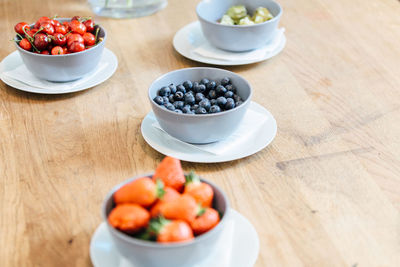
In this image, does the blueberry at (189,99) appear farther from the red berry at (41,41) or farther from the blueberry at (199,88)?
the red berry at (41,41)

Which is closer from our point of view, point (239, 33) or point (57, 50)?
point (57, 50)

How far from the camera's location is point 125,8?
5.91 feet

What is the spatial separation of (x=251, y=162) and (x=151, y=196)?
39cm

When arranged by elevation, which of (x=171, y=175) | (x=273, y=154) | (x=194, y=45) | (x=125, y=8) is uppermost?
(x=171, y=175)

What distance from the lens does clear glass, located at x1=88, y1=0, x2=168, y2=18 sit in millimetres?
1780

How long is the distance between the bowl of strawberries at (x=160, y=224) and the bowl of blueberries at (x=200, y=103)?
0.97ft

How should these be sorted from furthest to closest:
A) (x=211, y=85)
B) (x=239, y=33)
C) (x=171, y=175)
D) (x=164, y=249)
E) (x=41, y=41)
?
(x=239, y=33) < (x=41, y=41) < (x=211, y=85) < (x=171, y=175) < (x=164, y=249)

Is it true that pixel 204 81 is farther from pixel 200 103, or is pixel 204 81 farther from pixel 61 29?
pixel 61 29

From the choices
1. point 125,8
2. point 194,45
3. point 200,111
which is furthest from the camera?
point 125,8

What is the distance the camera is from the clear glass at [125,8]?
1.78 meters

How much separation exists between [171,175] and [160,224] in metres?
0.13

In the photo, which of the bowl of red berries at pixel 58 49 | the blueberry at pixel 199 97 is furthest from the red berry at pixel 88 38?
the blueberry at pixel 199 97

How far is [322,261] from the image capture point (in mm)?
828

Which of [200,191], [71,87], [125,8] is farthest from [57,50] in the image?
[200,191]
